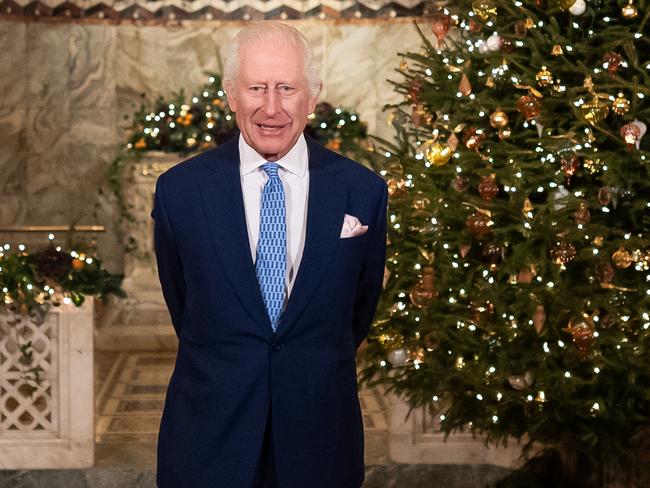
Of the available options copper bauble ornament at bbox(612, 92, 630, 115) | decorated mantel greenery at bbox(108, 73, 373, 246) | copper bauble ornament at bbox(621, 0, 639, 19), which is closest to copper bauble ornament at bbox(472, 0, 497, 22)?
copper bauble ornament at bbox(621, 0, 639, 19)

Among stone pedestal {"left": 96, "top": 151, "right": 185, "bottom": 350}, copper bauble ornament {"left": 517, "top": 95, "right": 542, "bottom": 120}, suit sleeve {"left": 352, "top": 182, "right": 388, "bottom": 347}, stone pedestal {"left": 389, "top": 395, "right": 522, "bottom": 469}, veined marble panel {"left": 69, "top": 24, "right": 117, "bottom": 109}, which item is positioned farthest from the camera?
veined marble panel {"left": 69, "top": 24, "right": 117, "bottom": 109}

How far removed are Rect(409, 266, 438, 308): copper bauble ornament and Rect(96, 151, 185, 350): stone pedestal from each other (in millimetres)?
4670

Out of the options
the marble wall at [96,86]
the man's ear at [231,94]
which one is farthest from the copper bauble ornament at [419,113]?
the marble wall at [96,86]

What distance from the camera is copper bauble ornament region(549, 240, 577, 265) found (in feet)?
13.7

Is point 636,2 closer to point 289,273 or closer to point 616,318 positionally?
point 616,318

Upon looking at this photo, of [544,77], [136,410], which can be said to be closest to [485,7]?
[544,77]

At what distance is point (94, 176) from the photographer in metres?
10.6

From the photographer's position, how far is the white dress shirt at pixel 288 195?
9.21ft

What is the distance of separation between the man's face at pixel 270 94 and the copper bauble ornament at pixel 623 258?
5.87ft

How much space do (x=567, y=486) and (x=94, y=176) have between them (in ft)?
21.7

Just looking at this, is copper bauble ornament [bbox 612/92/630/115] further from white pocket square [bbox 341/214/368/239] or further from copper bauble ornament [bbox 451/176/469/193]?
white pocket square [bbox 341/214/368/239]

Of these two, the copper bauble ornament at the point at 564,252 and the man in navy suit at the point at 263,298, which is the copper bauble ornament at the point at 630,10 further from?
the man in navy suit at the point at 263,298

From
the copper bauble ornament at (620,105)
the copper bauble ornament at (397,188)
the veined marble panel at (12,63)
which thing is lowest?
the copper bauble ornament at (397,188)

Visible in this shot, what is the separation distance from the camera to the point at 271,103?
2664mm
